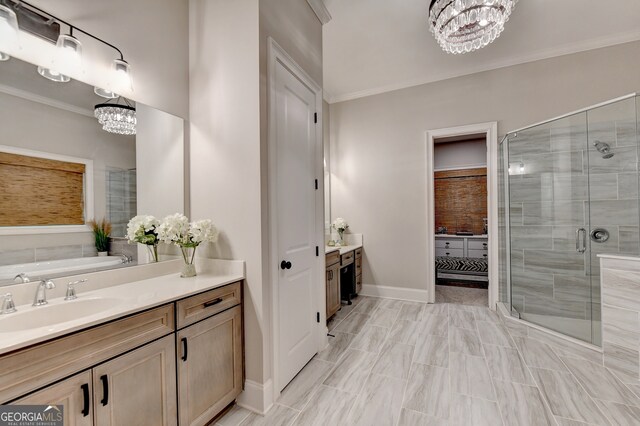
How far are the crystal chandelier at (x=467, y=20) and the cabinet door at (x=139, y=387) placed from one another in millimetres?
2820

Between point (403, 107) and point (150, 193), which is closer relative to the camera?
point (150, 193)

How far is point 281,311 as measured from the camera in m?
1.96

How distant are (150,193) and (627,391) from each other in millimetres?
3624

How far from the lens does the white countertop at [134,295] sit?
0.95 m

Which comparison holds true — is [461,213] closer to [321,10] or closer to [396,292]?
[396,292]

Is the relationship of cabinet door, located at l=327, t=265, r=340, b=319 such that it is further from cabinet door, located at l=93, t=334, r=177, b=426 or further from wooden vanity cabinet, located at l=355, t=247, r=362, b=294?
cabinet door, located at l=93, t=334, r=177, b=426

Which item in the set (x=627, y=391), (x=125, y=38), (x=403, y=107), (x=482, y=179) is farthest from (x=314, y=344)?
(x=482, y=179)

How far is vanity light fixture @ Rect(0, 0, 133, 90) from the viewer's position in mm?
1256

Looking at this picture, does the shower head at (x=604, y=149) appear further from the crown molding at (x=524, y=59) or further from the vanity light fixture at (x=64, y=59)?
the vanity light fixture at (x=64, y=59)

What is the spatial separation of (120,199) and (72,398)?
1114 millimetres

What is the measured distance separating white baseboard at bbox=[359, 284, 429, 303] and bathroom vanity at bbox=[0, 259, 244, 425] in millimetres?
2708

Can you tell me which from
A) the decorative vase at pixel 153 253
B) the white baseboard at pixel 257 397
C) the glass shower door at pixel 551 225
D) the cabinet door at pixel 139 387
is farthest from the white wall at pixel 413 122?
the cabinet door at pixel 139 387

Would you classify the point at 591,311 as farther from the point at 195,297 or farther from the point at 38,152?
the point at 38,152

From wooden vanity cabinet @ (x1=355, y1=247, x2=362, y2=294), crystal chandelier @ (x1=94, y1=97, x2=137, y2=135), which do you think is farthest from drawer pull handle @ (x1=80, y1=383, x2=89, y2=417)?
wooden vanity cabinet @ (x1=355, y1=247, x2=362, y2=294)
